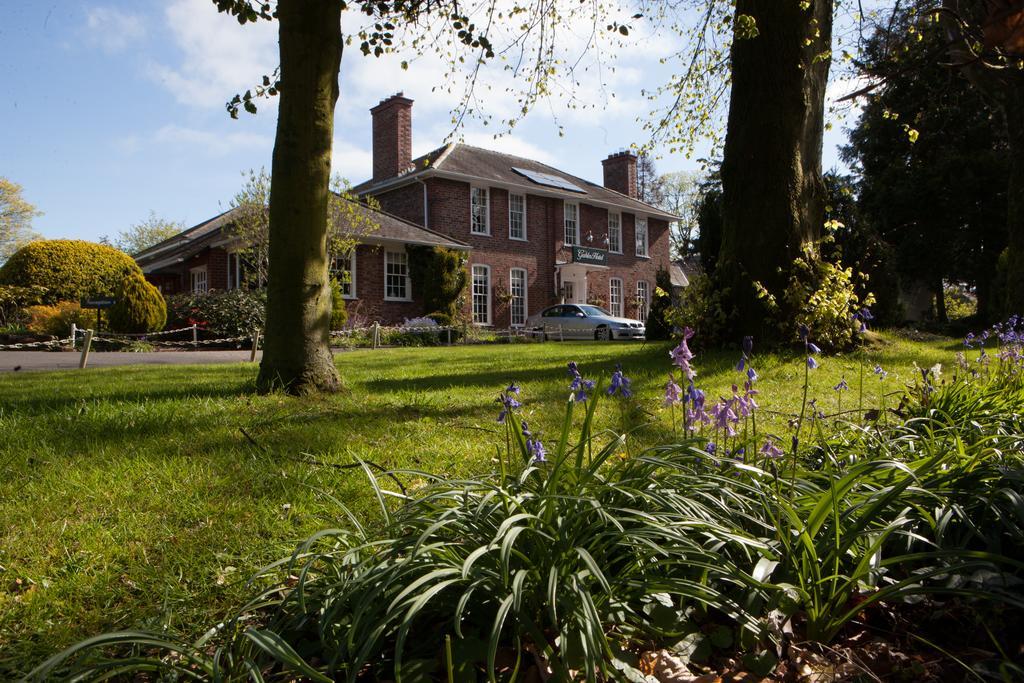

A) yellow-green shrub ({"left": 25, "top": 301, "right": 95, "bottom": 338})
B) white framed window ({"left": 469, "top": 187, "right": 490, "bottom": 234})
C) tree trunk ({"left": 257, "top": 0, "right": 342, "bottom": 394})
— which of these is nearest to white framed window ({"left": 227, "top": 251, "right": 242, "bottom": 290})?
yellow-green shrub ({"left": 25, "top": 301, "right": 95, "bottom": 338})

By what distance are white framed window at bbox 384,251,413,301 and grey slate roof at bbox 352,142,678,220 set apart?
11.7 feet

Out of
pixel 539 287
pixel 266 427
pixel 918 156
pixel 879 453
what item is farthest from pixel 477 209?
pixel 879 453

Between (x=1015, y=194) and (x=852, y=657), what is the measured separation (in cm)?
1288

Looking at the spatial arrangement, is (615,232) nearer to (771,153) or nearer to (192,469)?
(771,153)

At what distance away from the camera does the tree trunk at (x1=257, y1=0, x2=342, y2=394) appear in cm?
582

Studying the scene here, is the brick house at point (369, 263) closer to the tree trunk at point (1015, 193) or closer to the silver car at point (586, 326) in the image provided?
the silver car at point (586, 326)

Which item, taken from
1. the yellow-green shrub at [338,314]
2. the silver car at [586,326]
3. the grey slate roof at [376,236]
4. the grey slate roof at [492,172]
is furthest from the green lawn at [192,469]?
the grey slate roof at [492,172]

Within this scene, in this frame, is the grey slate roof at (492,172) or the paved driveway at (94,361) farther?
the grey slate roof at (492,172)

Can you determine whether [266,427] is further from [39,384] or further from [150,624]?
[39,384]

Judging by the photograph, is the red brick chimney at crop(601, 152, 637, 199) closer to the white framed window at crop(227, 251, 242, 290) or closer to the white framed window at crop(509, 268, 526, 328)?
the white framed window at crop(509, 268, 526, 328)

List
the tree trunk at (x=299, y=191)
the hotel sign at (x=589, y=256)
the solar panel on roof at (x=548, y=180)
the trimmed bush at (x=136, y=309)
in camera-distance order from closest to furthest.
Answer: the tree trunk at (x=299, y=191) < the trimmed bush at (x=136, y=309) < the solar panel on roof at (x=548, y=180) < the hotel sign at (x=589, y=256)

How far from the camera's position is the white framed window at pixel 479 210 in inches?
1090

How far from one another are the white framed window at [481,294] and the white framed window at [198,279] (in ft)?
34.0

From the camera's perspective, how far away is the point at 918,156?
2856 centimetres
